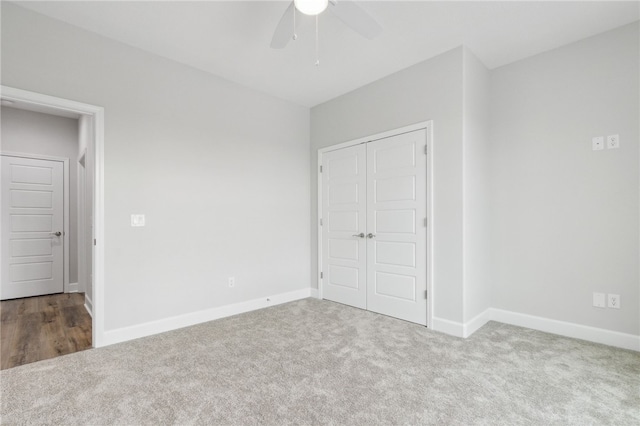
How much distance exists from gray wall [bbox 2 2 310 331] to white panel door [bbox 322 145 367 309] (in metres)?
0.44

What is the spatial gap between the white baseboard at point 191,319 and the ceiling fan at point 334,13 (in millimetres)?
2724

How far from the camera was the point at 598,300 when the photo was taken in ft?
9.11

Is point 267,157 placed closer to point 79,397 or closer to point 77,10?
point 77,10

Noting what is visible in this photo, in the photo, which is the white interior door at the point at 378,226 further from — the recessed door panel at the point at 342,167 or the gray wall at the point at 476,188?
the gray wall at the point at 476,188

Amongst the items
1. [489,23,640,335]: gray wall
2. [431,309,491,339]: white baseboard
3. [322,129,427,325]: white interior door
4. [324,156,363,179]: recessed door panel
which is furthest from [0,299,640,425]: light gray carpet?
[324,156,363,179]: recessed door panel

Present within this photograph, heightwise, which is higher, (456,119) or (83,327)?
(456,119)

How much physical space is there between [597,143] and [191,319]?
13.9 ft

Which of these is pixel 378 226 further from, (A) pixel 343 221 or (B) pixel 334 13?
(B) pixel 334 13

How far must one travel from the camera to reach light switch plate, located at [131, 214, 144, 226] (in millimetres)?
2934

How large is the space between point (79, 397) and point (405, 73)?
3888 mm

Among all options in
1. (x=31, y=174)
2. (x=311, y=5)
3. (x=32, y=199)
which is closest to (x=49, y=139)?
(x=31, y=174)

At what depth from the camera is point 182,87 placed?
326cm

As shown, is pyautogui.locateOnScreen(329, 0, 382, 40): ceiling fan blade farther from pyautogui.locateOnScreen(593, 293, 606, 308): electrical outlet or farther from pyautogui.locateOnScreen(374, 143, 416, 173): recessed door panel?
pyautogui.locateOnScreen(593, 293, 606, 308): electrical outlet

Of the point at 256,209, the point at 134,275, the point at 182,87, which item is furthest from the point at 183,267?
the point at 182,87
